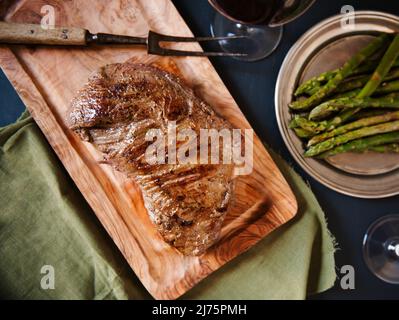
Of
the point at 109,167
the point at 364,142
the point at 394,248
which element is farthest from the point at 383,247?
the point at 109,167

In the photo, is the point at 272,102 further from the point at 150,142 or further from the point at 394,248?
the point at 394,248

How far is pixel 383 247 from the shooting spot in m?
2.36

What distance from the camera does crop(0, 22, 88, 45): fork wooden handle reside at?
2.10 meters

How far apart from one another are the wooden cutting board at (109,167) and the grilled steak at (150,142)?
0.64 feet

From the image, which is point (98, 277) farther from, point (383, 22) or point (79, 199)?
point (383, 22)

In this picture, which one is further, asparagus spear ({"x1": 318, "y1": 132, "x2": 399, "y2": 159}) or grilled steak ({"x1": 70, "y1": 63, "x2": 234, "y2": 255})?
asparagus spear ({"x1": 318, "y1": 132, "x2": 399, "y2": 159})

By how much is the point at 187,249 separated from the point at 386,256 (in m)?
1.00

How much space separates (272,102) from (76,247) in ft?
3.75

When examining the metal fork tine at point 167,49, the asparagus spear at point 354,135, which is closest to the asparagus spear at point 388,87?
the asparagus spear at point 354,135

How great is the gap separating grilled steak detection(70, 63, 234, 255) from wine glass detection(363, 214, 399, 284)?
80 centimetres

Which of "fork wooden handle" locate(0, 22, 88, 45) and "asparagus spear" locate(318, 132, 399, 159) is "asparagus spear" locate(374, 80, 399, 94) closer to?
"asparagus spear" locate(318, 132, 399, 159)

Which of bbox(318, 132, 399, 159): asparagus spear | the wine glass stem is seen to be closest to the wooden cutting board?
bbox(318, 132, 399, 159): asparagus spear
